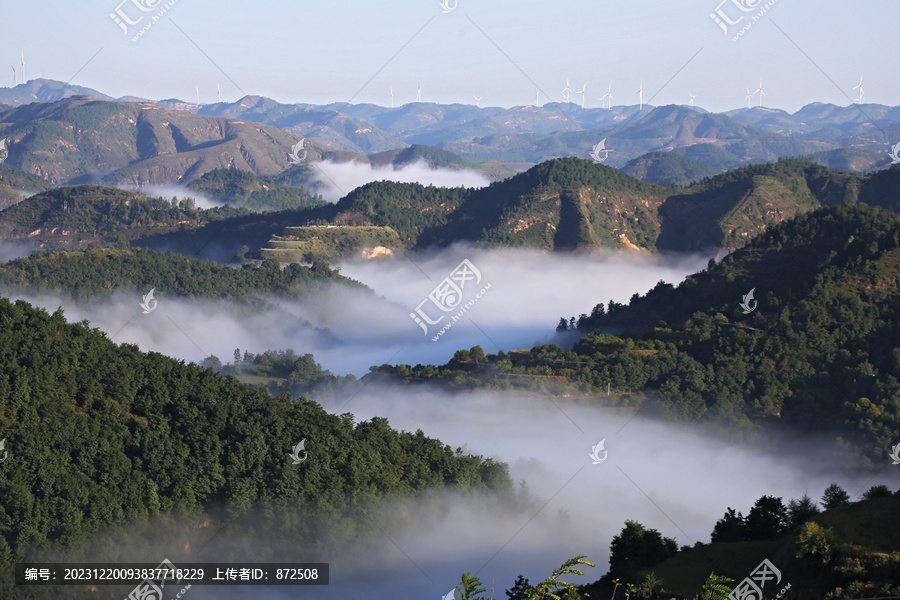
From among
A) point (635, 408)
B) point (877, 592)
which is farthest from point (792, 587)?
point (635, 408)

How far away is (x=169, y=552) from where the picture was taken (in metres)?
47.6

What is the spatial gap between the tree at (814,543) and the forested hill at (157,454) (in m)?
26.5

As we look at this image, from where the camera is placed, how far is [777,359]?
8800cm

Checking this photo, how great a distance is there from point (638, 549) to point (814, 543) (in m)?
10.7

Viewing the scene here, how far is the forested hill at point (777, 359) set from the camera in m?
83.2

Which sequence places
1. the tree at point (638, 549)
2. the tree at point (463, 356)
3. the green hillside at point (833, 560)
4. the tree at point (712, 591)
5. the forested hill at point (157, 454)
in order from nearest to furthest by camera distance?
the tree at point (712, 591) < the green hillside at point (833, 560) < the tree at point (638, 549) < the forested hill at point (157, 454) < the tree at point (463, 356)

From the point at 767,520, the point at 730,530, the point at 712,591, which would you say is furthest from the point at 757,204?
the point at 712,591

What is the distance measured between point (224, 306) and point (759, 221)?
352 feet

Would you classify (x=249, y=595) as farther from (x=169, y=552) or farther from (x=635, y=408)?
(x=635, y=408)

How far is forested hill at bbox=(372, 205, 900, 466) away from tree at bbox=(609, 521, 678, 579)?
40.6 metres

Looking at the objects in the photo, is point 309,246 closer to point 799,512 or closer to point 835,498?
point 799,512

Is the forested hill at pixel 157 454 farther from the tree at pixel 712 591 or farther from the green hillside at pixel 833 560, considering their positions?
the tree at pixel 712 591

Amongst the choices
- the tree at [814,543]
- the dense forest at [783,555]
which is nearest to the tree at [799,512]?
the dense forest at [783,555]

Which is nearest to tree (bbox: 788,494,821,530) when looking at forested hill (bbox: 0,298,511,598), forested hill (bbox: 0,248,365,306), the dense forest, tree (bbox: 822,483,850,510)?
the dense forest
